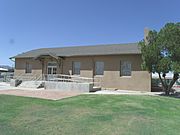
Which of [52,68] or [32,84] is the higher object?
[52,68]

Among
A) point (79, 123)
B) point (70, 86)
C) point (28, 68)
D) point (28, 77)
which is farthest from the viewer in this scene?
point (28, 68)

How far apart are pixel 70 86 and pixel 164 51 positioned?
30.5ft

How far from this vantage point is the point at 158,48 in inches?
664

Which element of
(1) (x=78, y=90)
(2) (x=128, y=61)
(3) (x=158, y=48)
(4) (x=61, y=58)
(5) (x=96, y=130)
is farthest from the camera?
(4) (x=61, y=58)

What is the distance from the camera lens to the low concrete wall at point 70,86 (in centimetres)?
1909

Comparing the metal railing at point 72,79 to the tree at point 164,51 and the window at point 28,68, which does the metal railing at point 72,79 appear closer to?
the window at point 28,68

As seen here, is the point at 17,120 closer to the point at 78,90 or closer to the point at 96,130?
the point at 96,130

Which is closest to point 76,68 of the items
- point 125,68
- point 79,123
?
point 125,68

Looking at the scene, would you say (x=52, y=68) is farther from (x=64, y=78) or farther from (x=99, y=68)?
(x=99, y=68)

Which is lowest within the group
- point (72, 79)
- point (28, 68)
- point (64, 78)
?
point (72, 79)

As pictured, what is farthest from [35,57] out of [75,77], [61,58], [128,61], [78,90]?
[128,61]

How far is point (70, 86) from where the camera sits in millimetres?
19906

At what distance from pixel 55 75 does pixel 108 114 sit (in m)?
16.5

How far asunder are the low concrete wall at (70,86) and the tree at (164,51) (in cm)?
560
